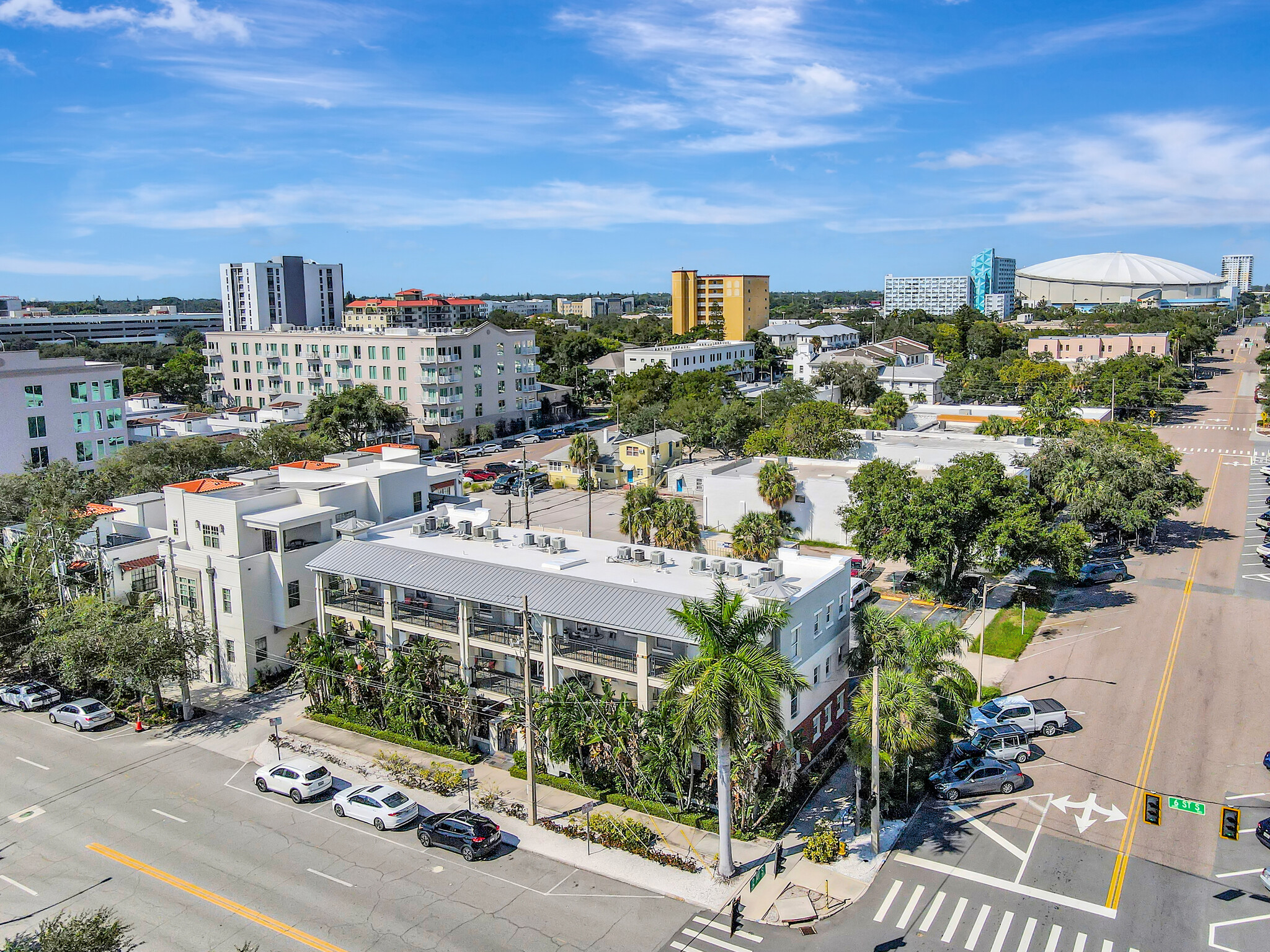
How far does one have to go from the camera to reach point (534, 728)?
31.0 metres

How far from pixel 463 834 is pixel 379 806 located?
354 centimetres

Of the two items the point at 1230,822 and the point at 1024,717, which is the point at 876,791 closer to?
the point at 1230,822

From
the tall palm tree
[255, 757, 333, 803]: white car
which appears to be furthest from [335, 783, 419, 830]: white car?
the tall palm tree

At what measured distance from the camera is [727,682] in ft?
79.5

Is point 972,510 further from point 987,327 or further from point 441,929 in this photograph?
point 987,327

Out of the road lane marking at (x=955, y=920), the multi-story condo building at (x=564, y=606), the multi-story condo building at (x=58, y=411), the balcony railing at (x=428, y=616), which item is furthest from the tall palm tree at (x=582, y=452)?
the road lane marking at (x=955, y=920)

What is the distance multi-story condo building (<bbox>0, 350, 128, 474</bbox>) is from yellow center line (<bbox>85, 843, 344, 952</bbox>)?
51.0m

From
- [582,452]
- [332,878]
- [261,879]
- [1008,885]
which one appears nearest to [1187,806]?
Result: [1008,885]

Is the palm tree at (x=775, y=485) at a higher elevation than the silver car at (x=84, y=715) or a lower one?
higher

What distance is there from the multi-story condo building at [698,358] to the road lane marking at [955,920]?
98524mm

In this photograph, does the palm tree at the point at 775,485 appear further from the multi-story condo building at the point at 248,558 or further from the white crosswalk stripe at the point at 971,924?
the white crosswalk stripe at the point at 971,924

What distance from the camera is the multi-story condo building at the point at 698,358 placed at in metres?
129

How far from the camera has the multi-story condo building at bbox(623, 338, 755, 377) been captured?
128750 mm

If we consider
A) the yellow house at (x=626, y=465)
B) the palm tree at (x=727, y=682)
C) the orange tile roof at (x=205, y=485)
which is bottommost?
the yellow house at (x=626, y=465)
